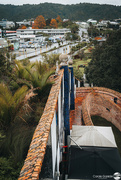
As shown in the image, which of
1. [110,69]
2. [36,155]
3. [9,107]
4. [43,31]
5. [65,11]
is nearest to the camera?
[36,155]

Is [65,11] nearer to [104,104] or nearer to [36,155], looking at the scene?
[104,104]

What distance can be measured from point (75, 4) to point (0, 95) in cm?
20175

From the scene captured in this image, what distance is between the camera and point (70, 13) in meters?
166

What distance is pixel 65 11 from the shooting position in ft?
551

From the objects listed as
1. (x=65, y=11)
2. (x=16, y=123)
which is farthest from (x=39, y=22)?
(x=16, y=123)

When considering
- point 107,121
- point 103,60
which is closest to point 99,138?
point 107,121

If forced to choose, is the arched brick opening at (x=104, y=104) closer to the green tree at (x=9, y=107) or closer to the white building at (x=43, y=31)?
the green tree at (x=9, y=107)

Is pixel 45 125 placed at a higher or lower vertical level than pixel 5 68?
lower

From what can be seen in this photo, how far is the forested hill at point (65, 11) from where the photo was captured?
480ft

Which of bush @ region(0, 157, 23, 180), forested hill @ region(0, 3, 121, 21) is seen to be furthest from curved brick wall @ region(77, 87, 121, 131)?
forested hill @ region(0, 3, 121, 21)

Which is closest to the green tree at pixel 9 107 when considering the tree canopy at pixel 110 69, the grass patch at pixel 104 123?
the grass patch at pixel 104 123

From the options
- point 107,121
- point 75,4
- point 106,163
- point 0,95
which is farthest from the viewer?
point 75,4

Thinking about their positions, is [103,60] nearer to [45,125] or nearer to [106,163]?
[106,163]

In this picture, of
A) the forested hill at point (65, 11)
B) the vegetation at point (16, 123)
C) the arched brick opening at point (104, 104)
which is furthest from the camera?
the forested hill at point (65, 11)
